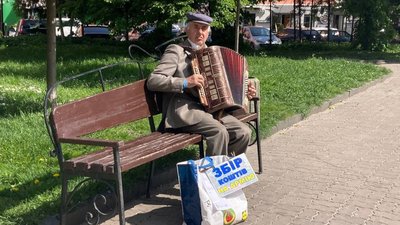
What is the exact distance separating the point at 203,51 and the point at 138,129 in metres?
2.23

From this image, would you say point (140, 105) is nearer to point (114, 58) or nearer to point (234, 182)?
point (234, 182)

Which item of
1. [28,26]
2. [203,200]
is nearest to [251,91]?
[203,200]

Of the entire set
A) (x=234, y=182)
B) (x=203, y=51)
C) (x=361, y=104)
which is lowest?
(x=361, y=104)

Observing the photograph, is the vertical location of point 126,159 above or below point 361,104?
above

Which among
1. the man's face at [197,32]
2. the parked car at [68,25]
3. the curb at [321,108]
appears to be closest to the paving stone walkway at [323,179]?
the curb at [321,108]

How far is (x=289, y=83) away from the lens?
10742mm

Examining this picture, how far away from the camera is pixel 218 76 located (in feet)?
16.5

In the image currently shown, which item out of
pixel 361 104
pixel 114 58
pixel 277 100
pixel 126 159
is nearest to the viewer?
pixel 126 159

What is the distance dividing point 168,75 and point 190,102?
1.00ft

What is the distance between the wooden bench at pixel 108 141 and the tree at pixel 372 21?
1749 centimetres

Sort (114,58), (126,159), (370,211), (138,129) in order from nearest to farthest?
(126,159) → (370,211) → (138,129) → (114,58)

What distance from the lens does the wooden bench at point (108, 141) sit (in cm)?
400

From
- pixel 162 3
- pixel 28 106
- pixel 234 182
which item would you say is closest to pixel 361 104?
pixel 28 106

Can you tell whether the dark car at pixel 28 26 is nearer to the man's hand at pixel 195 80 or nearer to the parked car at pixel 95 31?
the parked car at pixel 95 31
